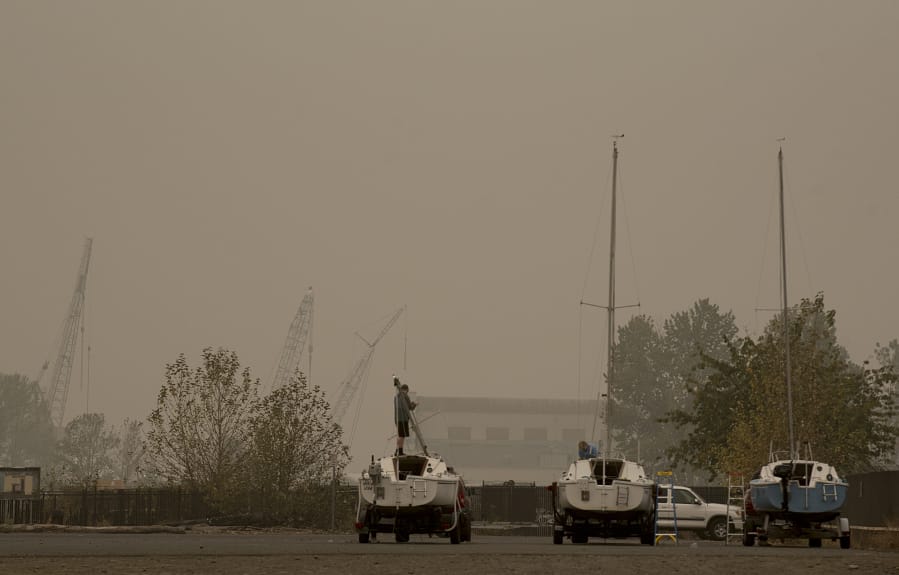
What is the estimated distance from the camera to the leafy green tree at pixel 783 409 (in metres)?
65.8

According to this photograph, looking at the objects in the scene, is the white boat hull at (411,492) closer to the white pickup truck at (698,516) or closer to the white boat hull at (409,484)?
the white boat hull at (409,484)

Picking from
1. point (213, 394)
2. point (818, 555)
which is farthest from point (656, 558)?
point (213, 394)

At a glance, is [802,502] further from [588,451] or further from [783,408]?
[783,408]

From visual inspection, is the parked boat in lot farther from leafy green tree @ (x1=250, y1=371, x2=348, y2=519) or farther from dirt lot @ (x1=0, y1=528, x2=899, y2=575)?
leafy green tree @ (x1=250, y1=371, x2=348, y2=519)

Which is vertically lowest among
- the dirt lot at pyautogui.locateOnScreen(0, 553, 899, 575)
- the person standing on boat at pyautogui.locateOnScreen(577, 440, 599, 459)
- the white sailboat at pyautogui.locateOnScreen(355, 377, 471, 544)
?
the dirt lot at pyautogui.locateOnScreen(0, 553, 899, 575)

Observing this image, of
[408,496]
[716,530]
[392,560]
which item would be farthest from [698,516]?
[392,560]

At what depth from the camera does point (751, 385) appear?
6906cm

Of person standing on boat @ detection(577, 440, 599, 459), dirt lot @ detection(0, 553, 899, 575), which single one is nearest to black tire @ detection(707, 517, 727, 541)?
person standing on boat @ detection(577, 440, 599, 459)

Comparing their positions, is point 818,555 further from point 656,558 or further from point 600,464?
point 600,464

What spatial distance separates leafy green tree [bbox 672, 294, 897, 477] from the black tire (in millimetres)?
7673

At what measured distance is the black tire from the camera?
185ft

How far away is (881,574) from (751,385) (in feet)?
147

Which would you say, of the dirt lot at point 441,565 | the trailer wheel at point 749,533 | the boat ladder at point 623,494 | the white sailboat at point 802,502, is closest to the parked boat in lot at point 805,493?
the white sailboat at point 802,502

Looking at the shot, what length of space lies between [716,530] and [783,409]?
1052 cm
